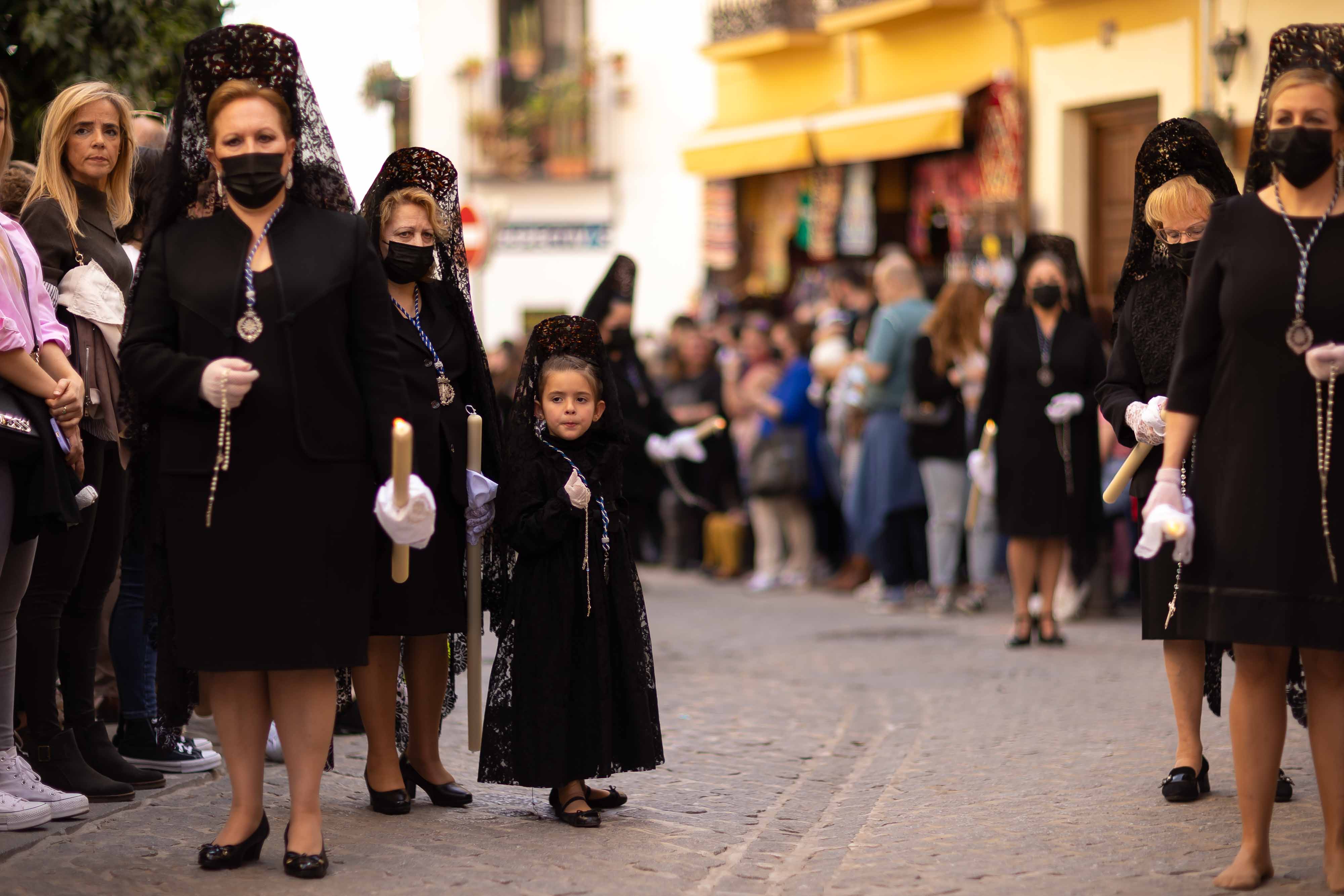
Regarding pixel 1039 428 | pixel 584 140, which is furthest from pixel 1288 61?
pixel 584 140

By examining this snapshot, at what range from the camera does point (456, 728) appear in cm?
802

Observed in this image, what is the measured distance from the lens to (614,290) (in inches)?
440

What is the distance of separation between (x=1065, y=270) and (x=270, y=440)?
6358 mm

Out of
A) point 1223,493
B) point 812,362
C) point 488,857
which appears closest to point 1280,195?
point 1223,493

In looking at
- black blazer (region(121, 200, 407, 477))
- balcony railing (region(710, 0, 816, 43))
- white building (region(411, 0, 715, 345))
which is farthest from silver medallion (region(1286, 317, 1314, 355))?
white building (region(411, 0, 715, 345))

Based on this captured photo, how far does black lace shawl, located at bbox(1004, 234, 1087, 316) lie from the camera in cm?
1037

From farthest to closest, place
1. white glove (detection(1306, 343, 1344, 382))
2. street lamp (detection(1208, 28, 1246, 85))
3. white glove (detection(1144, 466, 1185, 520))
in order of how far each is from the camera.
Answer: street lamp (detection(1208, 28, 1246, 85))
white glove (detection(1144, 466, 1185, 520))
white glove (detection(1306, 343, 1344, 382))

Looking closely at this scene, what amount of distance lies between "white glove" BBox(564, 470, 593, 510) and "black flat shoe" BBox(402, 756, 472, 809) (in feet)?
3.63

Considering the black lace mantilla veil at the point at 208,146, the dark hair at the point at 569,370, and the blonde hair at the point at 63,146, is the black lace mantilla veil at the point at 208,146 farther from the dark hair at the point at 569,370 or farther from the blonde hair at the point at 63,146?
the blonde hair at the point at 63,146

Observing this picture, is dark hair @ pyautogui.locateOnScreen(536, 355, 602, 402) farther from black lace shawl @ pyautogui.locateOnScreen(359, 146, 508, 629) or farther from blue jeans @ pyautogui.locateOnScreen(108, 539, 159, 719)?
blue jeans @ pyautogui.locateOnScreen(108, 539, 159, 719)

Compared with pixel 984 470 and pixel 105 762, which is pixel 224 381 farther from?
pixel 984 470

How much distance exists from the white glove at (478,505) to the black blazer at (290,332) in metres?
0.77

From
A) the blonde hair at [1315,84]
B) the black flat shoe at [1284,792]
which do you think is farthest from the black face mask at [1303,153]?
the black flat shoe at [1284,792]

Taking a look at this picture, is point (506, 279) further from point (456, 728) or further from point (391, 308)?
point (391, 308)
